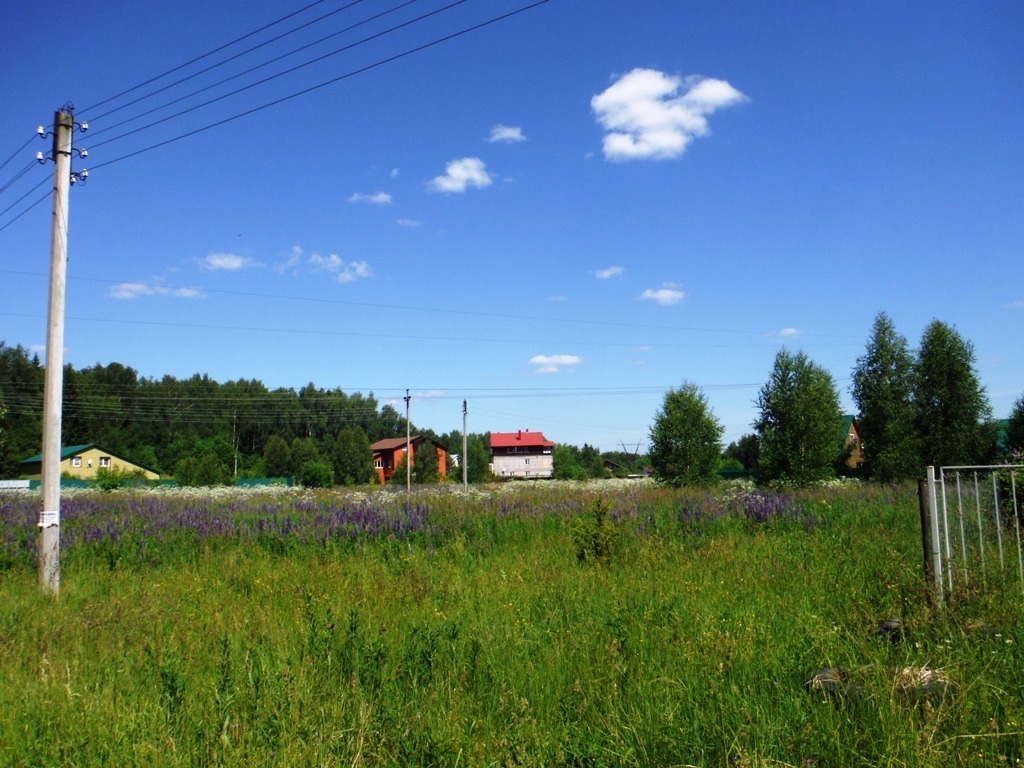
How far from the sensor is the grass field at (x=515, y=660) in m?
3.10

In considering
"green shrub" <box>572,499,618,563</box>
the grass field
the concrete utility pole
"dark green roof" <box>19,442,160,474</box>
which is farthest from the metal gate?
"dark green roof" <box>19,442,160,474</box>

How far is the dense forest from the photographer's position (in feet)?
225

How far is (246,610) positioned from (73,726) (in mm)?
2347

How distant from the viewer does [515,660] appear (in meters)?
4.21

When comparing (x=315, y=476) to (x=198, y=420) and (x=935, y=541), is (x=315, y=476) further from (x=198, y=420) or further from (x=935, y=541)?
(x=198, y=420)

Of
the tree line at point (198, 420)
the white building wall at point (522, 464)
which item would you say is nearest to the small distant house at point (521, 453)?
the white building wall at point (522, 464)

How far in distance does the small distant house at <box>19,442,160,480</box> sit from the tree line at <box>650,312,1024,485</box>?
178ft

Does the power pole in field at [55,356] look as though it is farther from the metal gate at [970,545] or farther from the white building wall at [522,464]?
the white building wall at [522,464]

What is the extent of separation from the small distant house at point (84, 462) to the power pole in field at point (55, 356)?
63.2 metres

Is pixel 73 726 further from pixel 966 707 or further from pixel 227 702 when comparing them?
pixel 966 707

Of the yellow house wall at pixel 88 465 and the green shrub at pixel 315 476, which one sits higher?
the yellow house wall at pixel 88 465

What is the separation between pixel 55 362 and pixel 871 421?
41.9 m

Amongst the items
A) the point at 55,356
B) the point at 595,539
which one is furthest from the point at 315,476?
the point at 595,539

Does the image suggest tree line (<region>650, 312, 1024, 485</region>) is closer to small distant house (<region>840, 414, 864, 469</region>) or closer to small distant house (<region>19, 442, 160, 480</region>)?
small distant house (<region>840, 414, 864, 469</region>)
